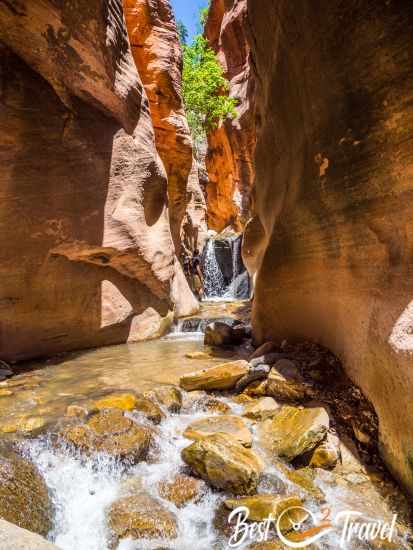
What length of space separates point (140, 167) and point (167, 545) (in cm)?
657

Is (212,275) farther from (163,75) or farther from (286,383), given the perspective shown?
(286,383)

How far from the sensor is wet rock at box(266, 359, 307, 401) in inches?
140

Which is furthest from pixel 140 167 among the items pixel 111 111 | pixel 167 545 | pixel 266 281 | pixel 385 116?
pixel 167 545

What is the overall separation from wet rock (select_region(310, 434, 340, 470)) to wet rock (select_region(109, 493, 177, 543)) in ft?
4.11

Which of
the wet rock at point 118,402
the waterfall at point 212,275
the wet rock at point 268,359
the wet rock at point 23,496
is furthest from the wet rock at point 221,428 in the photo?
the waterfall at point 212,275

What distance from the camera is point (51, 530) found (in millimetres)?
2166

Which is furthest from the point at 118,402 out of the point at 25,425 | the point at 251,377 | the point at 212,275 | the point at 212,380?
the point at 212,275

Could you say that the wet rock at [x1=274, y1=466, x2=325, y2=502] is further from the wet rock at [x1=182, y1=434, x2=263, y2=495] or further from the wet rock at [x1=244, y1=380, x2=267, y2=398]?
the wet rock at [x1=244, y1=380, x2=267, y2=398]

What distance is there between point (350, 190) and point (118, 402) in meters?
3.19

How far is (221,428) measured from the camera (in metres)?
3.10

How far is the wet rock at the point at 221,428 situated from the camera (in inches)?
115

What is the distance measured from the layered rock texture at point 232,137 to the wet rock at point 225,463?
66.8 ft

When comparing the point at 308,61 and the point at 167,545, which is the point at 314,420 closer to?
the point at 167,545

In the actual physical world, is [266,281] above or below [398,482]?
above
